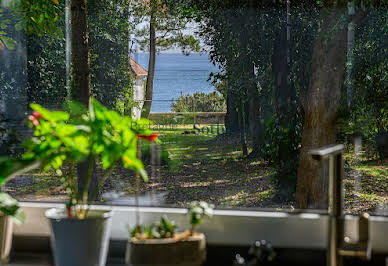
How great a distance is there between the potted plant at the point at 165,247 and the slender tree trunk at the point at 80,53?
913 mm

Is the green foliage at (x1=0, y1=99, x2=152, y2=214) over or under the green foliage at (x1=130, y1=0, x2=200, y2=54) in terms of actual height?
under

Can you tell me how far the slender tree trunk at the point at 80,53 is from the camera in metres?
1.81

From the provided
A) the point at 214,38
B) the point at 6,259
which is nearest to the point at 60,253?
the point at 6,259

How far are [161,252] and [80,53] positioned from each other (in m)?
1.11

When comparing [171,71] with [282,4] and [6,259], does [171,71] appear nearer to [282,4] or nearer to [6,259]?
[282,4]

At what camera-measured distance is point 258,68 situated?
72.2 inches

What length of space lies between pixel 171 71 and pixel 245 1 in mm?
393

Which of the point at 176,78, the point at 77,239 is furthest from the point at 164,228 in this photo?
the point at 176,78

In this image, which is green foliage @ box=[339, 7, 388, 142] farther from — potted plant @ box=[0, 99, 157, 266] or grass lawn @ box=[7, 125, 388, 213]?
potted plant @ box=[0, 99, 157, 266]

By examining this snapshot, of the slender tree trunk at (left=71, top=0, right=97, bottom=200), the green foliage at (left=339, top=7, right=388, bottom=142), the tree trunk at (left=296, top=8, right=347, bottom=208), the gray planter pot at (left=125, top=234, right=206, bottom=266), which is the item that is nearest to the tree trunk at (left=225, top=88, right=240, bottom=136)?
the tree trunk at (left=296, top=8, right=347, bottom=208)

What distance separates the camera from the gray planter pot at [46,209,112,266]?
1.04 metres

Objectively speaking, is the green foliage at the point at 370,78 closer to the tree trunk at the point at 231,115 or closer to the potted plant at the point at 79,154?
the tree trunk at the point at 231,115

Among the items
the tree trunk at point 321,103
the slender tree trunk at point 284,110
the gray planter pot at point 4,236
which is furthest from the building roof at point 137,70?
the gray planter pot at point 4,236

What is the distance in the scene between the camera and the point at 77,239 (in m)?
1.05
